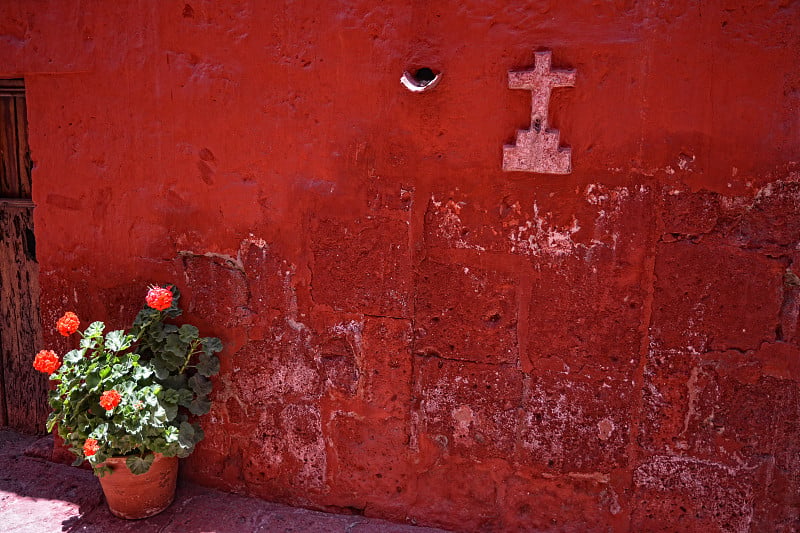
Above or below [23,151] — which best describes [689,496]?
below

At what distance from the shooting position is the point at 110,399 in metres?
2.48

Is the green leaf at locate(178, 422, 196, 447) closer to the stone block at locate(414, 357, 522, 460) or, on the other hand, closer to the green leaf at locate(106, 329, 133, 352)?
the green leaf at locate(106, 329, 133, 352)

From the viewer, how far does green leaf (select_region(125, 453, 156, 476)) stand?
2.63 metres

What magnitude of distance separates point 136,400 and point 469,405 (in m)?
1.35

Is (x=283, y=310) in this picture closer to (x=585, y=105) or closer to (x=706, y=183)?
(x=585, y=105)

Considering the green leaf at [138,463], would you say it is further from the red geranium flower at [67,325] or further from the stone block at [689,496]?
the stone block at [689,496]

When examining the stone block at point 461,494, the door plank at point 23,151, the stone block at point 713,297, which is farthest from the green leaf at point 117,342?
the stone block at point 713,297

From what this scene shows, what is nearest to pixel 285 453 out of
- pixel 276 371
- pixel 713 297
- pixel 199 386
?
pixel 276 371

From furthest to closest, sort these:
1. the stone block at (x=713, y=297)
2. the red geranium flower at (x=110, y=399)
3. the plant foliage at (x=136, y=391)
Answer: the plant foliage at (x=136, y=391)
the red geranium flower at (x=110, y=399)
the stone block at (x=713, y=297)

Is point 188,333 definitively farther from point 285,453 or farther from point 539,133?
point 539,133

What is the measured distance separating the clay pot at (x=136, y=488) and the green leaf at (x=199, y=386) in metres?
0.30

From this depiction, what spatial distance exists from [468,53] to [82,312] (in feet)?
7.11

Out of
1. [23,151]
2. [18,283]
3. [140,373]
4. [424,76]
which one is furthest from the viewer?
[18,283]

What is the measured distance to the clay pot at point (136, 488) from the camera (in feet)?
8.87
